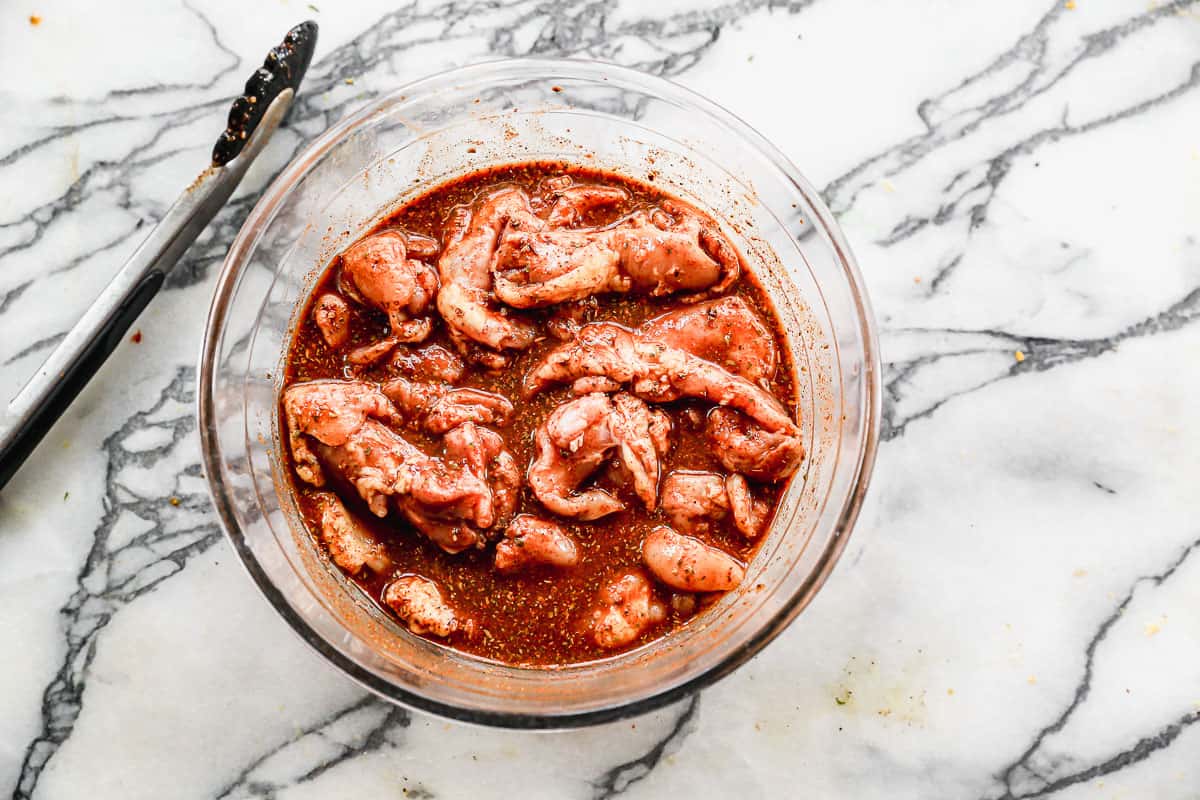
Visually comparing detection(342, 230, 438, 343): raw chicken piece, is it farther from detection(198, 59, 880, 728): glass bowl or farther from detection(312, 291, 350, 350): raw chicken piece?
detection(198, 59, 880, 728): glass bowl

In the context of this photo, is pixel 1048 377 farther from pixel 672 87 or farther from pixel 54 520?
pixel 54 520

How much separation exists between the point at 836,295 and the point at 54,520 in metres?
2.87

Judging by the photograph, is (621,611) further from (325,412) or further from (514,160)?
(514,160)

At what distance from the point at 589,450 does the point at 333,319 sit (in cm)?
96

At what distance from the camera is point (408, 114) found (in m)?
3.34

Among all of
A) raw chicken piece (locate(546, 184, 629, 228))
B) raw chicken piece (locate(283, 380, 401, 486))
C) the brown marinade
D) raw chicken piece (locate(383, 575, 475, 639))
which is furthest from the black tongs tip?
raw chicken piece (locate(383, 575, 475, 639))

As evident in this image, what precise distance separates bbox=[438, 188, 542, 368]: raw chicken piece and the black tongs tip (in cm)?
78

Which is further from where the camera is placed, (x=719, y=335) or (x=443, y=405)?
(x=719, y=335)

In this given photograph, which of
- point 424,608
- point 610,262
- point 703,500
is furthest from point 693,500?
point 424,608

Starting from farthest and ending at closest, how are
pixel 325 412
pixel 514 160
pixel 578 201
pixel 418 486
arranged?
pixel 514 160
pixel 578 201
pixel 325 412
pixel 418 486

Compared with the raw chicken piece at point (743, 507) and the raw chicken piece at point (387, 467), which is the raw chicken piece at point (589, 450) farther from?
the raw chicken piece at point (743, 507)

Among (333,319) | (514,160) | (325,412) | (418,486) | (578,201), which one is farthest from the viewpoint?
(514,160)

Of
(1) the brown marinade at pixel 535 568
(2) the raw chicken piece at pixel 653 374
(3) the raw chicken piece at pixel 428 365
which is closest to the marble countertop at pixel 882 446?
(1) the brown marinade at pixel 535 568

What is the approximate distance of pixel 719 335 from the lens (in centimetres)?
323
